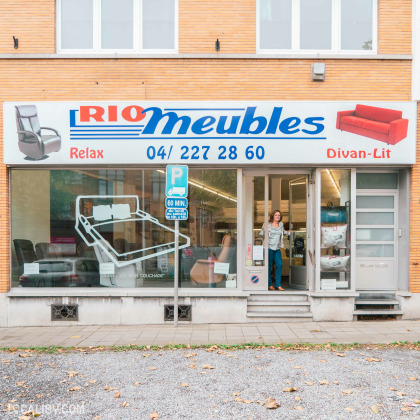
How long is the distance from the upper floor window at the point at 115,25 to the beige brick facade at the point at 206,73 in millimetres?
389

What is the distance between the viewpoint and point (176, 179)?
7637 millimetres

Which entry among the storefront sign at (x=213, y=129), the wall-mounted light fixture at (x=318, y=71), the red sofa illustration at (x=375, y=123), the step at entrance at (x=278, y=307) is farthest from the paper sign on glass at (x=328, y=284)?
the wall-mounted light fixture at (x=318, y=71)

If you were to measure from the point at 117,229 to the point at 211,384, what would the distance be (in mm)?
4434

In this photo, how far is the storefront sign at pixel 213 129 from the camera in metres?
8.22

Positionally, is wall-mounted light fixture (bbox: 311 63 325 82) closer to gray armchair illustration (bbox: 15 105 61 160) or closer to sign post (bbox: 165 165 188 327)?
sign post (bbox: 165 165 188 327)

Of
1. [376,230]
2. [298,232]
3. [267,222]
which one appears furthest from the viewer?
[298,232]

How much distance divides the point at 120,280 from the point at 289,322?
3618 mm

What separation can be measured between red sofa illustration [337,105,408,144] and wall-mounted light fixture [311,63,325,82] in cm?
83

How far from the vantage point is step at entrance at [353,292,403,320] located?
328 inches

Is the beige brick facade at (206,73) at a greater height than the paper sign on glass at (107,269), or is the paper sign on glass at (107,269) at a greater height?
the beige brick facade at (206,73)

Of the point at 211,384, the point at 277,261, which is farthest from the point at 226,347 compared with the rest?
the point at 277,261

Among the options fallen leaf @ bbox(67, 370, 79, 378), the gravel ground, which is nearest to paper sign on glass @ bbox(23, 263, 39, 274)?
the gravel ground

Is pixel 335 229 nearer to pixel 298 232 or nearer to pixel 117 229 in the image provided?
pixel 298 232

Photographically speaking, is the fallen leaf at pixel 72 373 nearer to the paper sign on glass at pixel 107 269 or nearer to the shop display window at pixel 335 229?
the paper sign on glass at pixel 107 269
